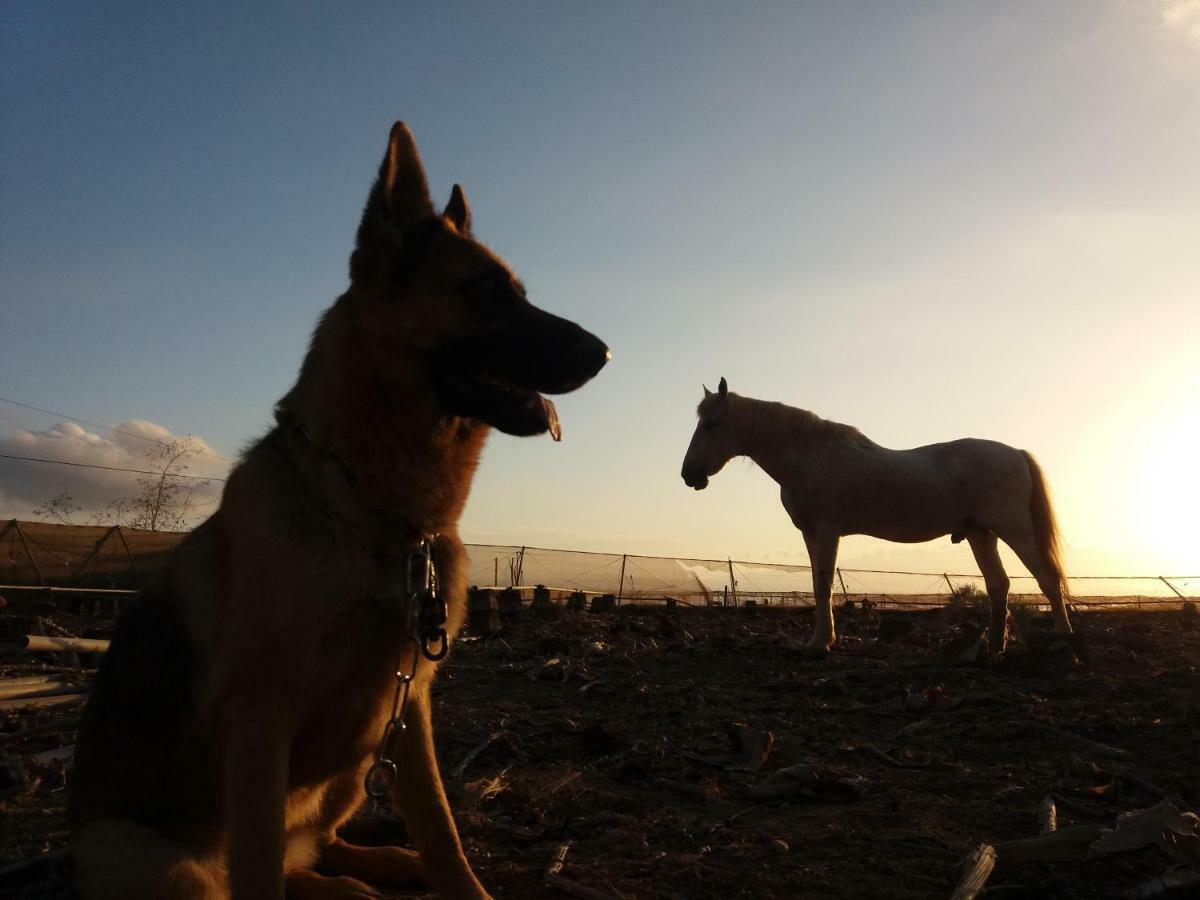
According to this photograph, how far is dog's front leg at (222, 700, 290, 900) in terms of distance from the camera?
92.7 inches

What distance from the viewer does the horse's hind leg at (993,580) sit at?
995cm

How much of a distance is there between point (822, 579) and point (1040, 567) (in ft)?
9.35

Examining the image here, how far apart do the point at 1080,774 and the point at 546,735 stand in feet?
9.83

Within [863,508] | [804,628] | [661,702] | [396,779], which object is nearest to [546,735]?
[661,702]

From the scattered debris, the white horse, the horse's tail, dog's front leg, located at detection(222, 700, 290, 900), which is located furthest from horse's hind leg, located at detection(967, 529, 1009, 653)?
dog's front leg, located at detection(222, 700, 290, 900)

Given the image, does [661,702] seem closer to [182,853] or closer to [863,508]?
[182,853]

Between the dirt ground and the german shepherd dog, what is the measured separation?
0.65 metres

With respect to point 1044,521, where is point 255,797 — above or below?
below

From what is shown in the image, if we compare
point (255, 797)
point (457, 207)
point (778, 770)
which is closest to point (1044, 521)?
point (778, 770)

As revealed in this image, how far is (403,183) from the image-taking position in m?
3.25

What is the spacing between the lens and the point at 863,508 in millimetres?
11156

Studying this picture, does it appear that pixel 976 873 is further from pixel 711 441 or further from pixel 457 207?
pixel 711 441

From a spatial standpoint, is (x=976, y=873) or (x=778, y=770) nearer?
(x=976, y=873)

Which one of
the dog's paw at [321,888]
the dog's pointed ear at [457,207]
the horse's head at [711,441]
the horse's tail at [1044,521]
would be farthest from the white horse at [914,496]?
the dog's paw at [321,888]
